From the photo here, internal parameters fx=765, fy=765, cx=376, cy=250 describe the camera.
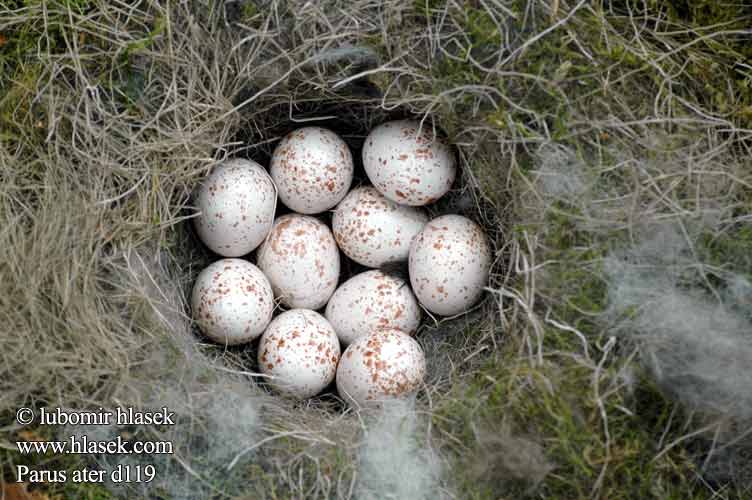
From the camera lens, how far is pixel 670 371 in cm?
168

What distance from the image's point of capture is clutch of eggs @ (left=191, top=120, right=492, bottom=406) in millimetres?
1949

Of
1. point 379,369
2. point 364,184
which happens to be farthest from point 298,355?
point 364,184

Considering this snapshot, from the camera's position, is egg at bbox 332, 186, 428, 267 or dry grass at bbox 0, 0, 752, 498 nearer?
dry grass at bbox 0, 0, 752, 498

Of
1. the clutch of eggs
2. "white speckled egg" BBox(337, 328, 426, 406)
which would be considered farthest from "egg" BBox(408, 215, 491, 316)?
"white speckled egg" BBox(337, 328, 426, 406)

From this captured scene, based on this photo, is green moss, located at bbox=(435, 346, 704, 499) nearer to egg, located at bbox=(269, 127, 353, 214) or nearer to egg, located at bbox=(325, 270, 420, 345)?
egg, located at bbox=(325, 270, 420, 345)

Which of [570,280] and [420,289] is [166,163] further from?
[570,280]

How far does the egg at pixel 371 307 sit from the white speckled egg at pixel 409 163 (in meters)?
0.23

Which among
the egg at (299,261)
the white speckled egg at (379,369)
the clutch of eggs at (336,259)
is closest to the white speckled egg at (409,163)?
the clutch of eggs at (336,259)

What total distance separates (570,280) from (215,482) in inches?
36.0

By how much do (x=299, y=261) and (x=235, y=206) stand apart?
0.23 metres

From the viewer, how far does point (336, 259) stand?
6.99 feet

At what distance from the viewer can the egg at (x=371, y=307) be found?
2.06 m

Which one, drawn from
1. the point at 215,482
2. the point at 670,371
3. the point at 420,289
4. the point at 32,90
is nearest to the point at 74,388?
the point at 215,482

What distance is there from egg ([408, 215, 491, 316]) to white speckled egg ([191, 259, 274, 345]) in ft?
1.33
